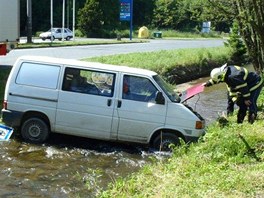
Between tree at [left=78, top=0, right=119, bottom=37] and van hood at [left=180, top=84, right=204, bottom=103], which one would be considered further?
tree at [left=78, top=0, right=119, bottom=37]

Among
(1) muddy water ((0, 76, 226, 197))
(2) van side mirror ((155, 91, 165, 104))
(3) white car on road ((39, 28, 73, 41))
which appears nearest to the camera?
(1) muddy water ((0, 76, 226, 197))

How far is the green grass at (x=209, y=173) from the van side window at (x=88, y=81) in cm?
215

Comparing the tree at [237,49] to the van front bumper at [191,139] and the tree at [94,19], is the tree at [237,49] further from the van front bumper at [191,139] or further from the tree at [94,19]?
the tree at [94,19]

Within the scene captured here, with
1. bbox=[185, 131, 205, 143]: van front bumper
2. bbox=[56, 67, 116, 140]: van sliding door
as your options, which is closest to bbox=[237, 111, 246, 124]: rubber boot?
bbox=[185, 131, 205, 143]: van front bumper

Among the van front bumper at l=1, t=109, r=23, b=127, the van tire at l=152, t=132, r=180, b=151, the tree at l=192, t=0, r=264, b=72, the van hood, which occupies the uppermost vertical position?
the tree at l=192, t=0, r=264, b=72

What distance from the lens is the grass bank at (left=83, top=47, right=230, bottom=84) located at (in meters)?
19.2

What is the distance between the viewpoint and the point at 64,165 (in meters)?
8.11

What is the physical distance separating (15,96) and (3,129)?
732mm

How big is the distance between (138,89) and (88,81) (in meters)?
1.06

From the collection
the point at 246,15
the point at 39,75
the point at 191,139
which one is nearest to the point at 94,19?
the point at 246,15

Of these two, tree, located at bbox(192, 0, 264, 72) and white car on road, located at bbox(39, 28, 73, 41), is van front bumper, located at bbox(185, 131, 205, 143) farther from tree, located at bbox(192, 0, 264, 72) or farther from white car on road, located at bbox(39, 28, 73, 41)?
white car on road, located at bbox(39, 28, 73, 41)

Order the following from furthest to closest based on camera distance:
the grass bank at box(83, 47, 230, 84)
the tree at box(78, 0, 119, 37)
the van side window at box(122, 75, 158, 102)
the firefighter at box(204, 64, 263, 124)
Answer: the tree at box(78, 0, 119, 37), the grass bank at box(83, 47, 230, 84), the firefighter at box(204, 64, 263, 124), the van side window at box(122, 75, 158, 102)

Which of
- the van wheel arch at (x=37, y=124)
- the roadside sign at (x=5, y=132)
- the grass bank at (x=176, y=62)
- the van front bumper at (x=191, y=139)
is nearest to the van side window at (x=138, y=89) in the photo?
the van front bumper at (x=191, y=139)

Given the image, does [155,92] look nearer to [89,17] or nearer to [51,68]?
[51,68]
